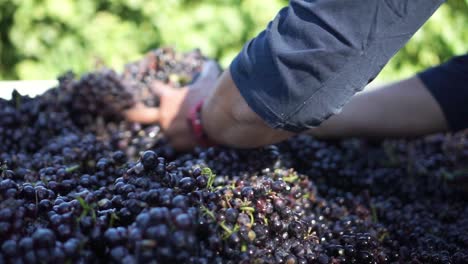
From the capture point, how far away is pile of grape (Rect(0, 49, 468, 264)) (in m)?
0.62

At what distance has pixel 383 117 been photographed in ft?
4.87

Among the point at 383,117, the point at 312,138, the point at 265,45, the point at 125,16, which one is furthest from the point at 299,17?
the point at 125,16

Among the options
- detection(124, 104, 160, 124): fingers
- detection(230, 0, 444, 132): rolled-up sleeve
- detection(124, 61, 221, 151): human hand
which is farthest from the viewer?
detection(124, 104, 160, 124): fingers

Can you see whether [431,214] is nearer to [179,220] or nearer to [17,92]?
[179,220]

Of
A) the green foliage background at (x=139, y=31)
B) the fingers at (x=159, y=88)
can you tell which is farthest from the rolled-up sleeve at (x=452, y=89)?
the green foliage background at (x=139, y=31)

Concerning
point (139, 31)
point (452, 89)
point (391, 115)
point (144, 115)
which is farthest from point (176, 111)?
point (139, 31)

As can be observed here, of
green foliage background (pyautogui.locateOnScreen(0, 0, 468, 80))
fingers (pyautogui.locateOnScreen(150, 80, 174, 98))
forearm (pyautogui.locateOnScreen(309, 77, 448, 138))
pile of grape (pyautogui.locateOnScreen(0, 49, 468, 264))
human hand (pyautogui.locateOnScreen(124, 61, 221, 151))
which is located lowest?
pile of grape (pyautogui.locateOnScreen(0, 49, 468, 264))

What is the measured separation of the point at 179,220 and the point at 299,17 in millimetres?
391

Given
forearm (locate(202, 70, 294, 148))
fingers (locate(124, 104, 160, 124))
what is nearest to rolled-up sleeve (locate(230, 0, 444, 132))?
forearm (locate(202, 70, 294, 148))

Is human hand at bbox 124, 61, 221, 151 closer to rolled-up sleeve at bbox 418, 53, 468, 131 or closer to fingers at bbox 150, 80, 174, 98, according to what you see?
fingers at bbox 150, 80, 174, 98

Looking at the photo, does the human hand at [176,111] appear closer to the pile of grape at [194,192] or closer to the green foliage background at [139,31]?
the pile of grape at [194,192]

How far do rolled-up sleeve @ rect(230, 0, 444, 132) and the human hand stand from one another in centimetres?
49

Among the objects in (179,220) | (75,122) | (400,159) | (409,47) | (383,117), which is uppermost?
(409,47)

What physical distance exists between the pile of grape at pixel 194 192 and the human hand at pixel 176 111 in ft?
0.10
